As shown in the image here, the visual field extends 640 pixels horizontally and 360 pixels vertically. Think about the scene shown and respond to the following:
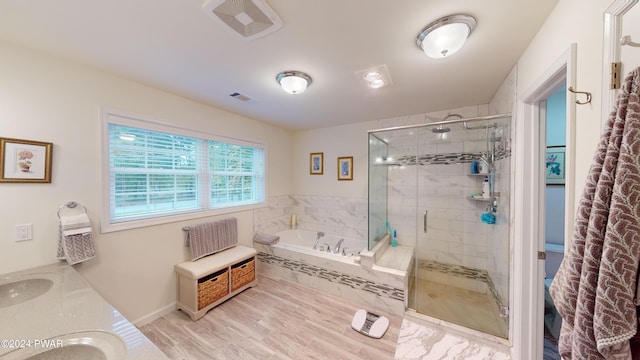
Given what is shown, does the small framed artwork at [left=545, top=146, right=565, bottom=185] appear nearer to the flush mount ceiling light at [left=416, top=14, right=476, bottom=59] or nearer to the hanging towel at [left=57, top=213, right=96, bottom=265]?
the flush mount ceiling light at [left=416, top=14, right=476, bottom=59]

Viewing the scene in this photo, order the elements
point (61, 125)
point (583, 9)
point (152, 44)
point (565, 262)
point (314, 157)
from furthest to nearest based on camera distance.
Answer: point (314, 157), point (61, 125), point (152, 44), point (583, 9), point (565, 262)

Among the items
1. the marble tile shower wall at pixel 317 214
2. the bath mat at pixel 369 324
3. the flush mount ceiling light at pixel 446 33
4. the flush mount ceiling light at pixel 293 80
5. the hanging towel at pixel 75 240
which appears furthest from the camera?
the marble tile shower wall at pixel 317 214

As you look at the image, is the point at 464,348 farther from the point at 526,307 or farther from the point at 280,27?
the point at 280,27

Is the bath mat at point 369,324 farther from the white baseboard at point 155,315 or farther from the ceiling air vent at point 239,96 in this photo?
the ceiling air vent at point 239,96

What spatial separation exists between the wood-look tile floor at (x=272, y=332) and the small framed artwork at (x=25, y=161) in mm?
1598

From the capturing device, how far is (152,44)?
1480 millimetres

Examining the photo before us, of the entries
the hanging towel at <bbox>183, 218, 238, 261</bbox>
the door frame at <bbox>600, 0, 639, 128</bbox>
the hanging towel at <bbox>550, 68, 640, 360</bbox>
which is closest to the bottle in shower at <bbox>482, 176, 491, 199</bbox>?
the door frame at <bbox>600, 0, 639, 128</bbox>

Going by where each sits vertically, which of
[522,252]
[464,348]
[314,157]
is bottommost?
[464,348]

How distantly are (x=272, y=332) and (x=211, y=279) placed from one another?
0.89 m

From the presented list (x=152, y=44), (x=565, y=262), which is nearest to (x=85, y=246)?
(x=152, y=44)

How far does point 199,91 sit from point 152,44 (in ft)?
2.54

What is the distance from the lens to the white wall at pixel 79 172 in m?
1.48

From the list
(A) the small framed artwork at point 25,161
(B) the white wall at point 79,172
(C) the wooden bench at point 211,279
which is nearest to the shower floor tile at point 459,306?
(C) the wooden bench at point 211,279

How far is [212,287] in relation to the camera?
90.5 inches
